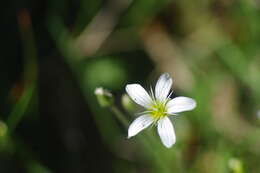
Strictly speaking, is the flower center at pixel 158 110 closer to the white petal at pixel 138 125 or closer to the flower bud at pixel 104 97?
the white petal at pixel 138 125

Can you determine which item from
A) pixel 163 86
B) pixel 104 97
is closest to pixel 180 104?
pixel 163 86

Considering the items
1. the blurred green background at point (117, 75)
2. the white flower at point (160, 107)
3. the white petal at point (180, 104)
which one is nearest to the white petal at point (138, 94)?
the white flower at point (160, 107)

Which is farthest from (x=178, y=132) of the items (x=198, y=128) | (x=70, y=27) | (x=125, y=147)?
(x=70, y=27)

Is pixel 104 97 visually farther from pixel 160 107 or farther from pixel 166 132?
pixel 166 132

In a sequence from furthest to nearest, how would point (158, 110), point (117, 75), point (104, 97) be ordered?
1. point (117, 75)
2. point (104, 97)
3. point (158, 110)

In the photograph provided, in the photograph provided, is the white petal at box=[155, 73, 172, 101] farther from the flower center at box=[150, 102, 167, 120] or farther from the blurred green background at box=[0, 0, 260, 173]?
the blurred green background at box=[0, 0, 260, 173]

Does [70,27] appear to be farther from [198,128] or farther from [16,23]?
[198,128]
